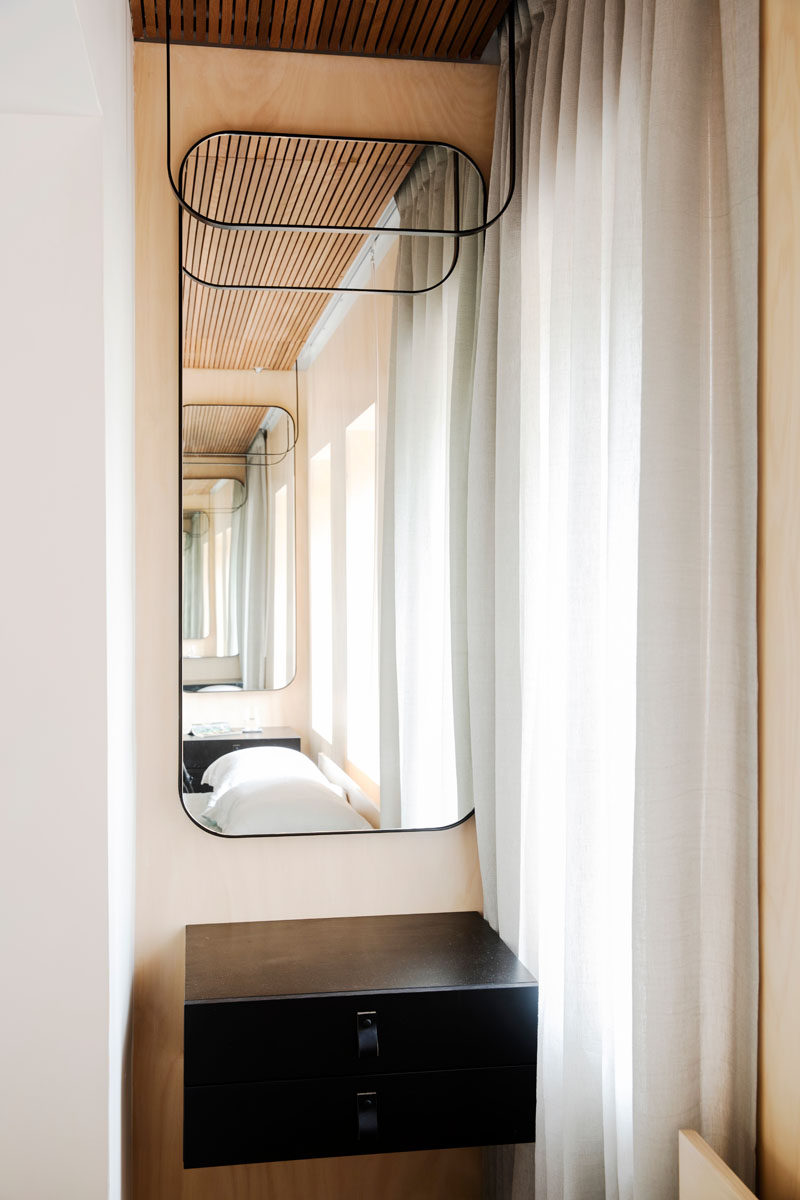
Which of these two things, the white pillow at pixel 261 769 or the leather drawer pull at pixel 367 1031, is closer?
the leather drawer pull at pixel 367 1031

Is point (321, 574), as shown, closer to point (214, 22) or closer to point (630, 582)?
point (630, 582)

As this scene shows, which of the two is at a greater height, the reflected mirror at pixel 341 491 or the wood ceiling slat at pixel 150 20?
the wood ceiling slat at pixel 150 20

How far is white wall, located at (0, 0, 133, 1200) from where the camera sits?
146 centimetres

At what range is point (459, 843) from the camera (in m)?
2.07

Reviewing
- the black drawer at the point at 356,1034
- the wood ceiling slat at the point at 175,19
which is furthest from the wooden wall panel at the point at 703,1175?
the wood ceiling slat at the point at 175,19

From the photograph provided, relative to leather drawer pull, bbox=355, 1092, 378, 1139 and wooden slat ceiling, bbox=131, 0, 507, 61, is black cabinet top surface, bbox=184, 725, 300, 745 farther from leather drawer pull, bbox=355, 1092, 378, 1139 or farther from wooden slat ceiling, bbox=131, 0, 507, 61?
wooden slat ceiling, bbox=131, 0, 507, 61

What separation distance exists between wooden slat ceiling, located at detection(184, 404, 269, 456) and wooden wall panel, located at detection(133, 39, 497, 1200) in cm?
2

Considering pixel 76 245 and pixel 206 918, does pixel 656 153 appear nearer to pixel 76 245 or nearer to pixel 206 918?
pixel 76 245

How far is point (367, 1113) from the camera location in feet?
5.48

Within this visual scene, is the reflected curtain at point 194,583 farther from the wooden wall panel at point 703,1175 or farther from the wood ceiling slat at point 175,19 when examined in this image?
the wooden wall panel at point 703,1175

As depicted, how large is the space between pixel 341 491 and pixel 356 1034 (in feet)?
3.20

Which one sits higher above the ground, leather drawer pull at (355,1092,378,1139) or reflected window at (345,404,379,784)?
reflected window at (345,404,379,784)

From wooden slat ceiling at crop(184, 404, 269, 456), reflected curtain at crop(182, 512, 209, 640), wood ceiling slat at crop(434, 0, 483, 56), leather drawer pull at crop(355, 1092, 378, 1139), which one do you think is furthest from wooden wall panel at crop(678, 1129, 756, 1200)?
wood ceiling slat at crop(434, 0, 483, 56)

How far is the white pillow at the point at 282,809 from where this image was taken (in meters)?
1.98
